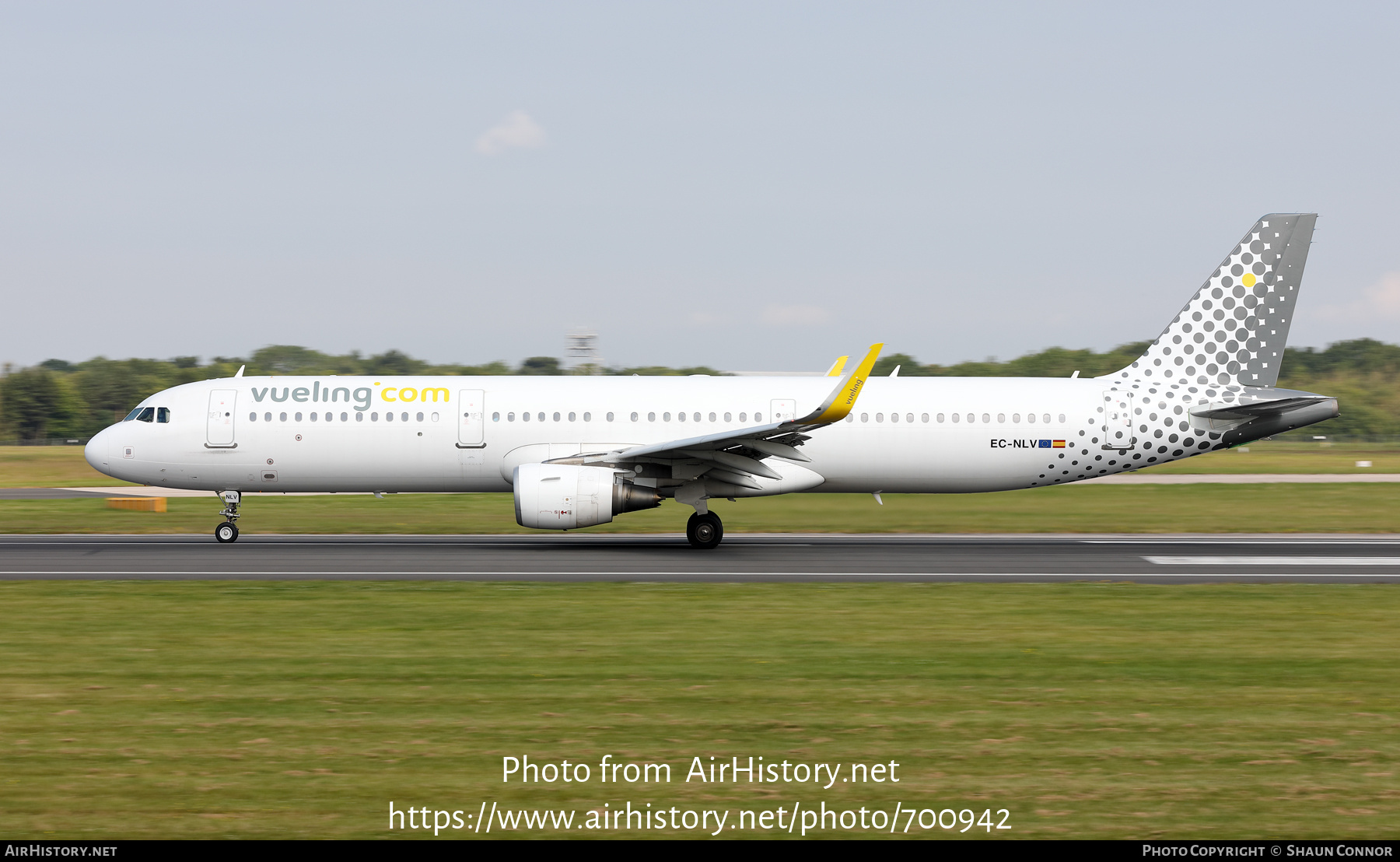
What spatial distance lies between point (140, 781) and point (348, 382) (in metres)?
17.0

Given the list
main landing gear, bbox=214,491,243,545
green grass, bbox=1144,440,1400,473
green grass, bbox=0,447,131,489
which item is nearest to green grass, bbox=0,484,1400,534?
main landing gear, bbox=214,491,243,545

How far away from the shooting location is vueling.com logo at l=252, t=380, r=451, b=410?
23828 millimetres

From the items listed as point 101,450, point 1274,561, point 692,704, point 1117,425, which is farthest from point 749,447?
point 101,450

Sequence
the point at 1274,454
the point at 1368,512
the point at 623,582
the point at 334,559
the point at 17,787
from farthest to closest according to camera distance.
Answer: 1. the point at 1274,454
2. the point at 1368,512
3. the point at 334,559
4. the point at 623,582
5. the point at 17,787

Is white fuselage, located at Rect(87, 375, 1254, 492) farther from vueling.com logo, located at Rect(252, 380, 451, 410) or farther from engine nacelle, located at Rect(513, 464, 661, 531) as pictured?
engine nacelle, located at Rect(513, 464, 661, 531)

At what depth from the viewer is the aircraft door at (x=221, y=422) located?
2364cm

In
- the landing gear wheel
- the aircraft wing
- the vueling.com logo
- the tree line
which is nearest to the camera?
the aircraft wing

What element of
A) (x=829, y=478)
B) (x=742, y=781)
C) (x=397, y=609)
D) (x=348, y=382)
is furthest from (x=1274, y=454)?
(x=742, y=781)

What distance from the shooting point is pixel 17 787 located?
7848 millimetres

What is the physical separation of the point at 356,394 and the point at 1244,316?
1860 cm

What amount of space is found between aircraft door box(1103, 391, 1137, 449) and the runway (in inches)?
81.2

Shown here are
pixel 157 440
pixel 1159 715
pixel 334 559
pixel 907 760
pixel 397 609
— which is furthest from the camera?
pixel 157 440

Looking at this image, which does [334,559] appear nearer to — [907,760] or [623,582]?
[623,582]

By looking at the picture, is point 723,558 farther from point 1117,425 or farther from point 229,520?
point 229,520
